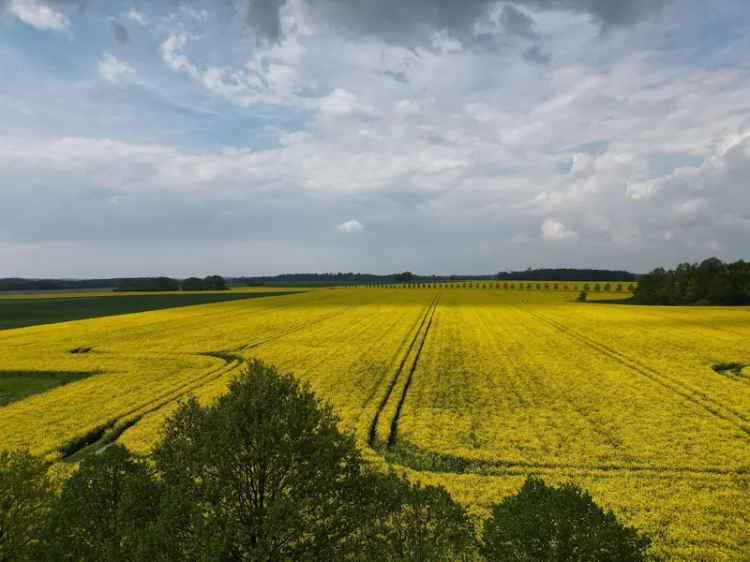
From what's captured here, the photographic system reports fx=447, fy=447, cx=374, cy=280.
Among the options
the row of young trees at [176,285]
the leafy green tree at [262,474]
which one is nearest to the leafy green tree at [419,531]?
the leafy green tree at [262,474]

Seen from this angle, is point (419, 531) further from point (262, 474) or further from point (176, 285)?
point (176, 285)

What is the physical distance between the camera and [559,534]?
7.40 meters

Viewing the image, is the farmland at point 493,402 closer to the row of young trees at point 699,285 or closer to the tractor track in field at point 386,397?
the tractor track in field at point 386,397

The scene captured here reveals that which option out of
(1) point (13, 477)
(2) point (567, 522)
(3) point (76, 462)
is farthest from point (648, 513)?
(3) point (76, 462)

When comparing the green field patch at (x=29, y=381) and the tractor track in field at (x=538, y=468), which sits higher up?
the tractor track in field at (x=538, y=468)

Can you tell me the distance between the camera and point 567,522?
7430 mm

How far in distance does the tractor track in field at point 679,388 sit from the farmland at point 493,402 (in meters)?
0.12

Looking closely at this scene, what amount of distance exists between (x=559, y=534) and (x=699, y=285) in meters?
117

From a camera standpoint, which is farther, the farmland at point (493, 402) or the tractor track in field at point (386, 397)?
the tractor track in field at point (386, 397)

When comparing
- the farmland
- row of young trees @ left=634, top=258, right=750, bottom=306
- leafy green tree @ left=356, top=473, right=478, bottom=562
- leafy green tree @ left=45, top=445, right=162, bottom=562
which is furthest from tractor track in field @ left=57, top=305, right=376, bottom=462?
row of young trees @ left=634, top=258, right=750, bottom=306

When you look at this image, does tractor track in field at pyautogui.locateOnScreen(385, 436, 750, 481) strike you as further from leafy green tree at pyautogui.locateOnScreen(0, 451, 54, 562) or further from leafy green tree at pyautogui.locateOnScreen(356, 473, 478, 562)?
leafy green tree at pyautogui.locateOnScreen(0, 451, 54, 562)

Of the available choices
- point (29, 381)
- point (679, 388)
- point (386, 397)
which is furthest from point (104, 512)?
point (29, 381)

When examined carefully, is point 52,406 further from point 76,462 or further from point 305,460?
point 305,460

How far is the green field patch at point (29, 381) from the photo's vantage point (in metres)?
27.4
